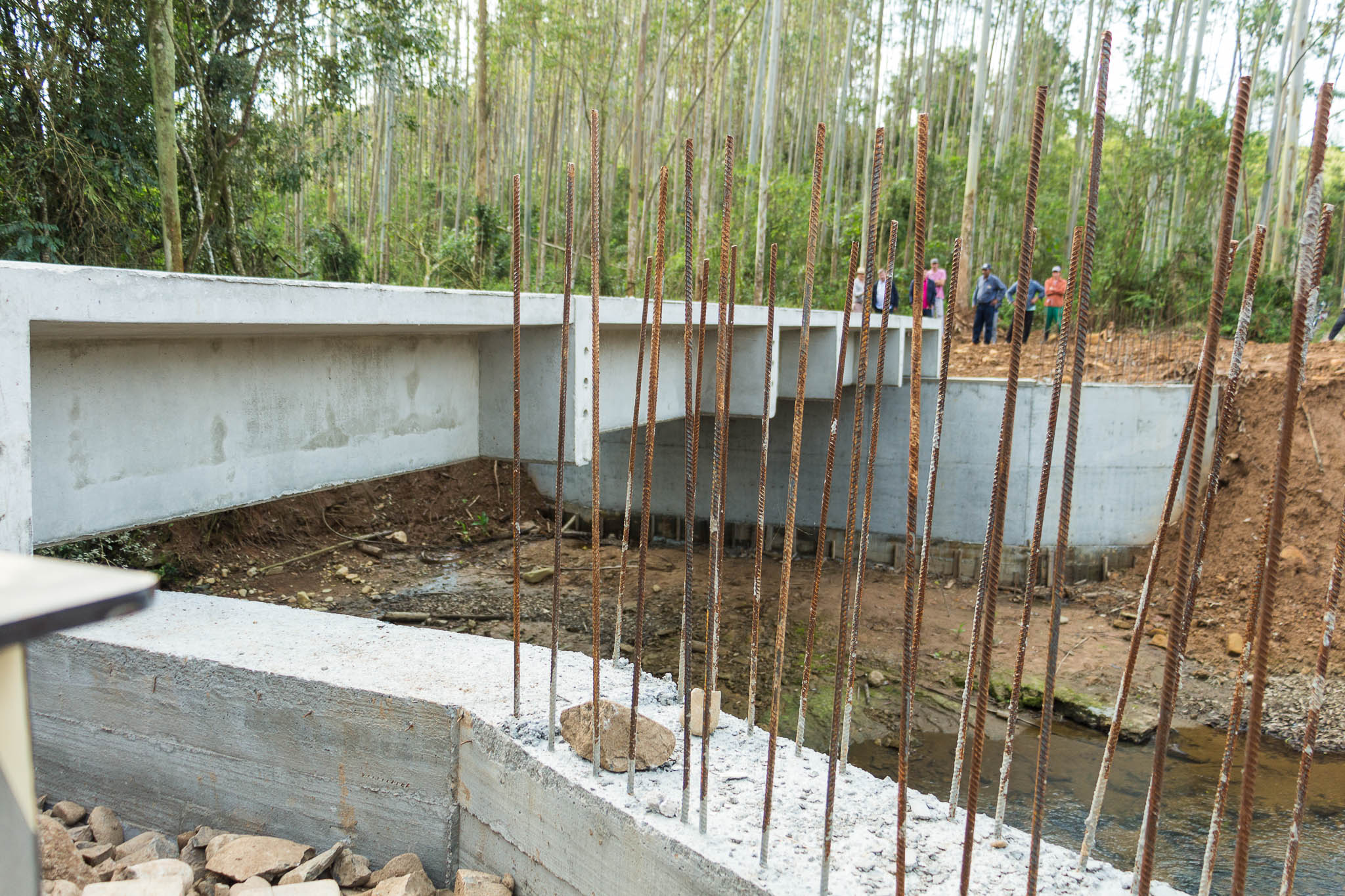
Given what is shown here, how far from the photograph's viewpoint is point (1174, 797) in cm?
707

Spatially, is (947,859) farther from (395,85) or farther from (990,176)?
(990,176)

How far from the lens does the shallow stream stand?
6023 millimetres

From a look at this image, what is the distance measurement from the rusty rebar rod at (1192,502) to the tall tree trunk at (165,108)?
8.51 meters

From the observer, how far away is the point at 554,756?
3338 mm

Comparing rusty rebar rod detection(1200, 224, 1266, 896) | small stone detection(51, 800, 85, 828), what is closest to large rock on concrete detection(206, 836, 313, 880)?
small stone detection(51, 800, 85, 828)

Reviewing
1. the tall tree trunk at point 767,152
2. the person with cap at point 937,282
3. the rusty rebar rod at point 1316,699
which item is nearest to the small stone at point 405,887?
the rusty rebar rod at point 1316,699

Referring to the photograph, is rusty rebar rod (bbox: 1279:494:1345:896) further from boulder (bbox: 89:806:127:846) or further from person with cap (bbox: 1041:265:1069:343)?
person with cap (bbox: 1041:265:1069:343)

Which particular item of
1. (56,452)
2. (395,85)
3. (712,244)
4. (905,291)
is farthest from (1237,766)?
(712,244)

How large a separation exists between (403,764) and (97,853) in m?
1.18

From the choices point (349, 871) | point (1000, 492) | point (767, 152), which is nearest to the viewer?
point (1000, 492)

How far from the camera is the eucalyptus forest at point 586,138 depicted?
8781mm

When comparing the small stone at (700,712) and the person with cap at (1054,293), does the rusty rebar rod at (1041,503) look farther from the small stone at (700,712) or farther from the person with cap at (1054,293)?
the person with cap at (1054,293)

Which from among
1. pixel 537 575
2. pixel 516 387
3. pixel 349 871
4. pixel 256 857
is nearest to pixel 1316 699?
pixel 516 387

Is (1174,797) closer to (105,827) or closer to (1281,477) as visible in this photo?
(1281,477)
